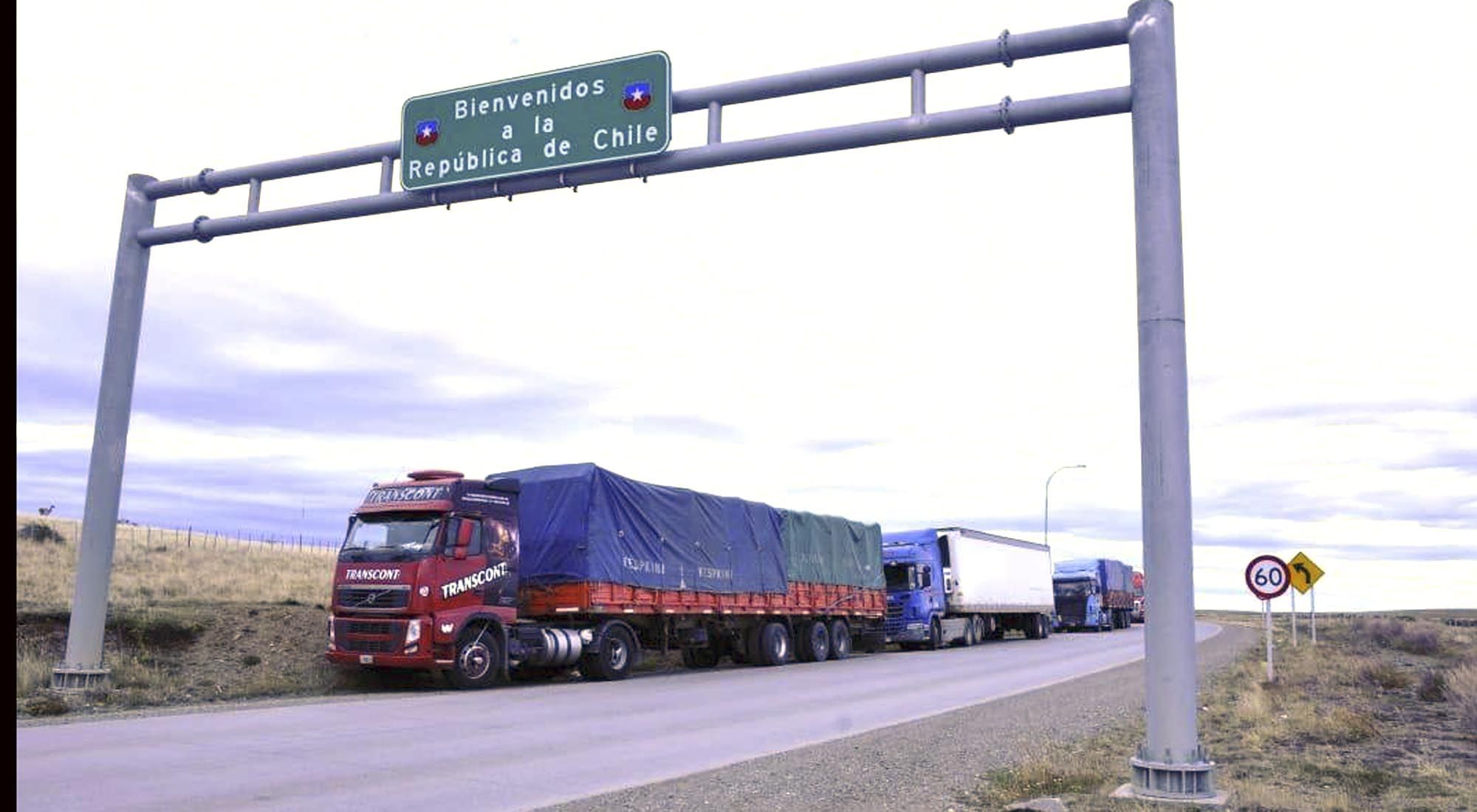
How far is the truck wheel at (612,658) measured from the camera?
20266mm

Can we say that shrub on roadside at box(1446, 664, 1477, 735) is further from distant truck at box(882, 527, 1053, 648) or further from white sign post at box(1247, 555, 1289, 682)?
distant truck at box(882, 527, 1053, 648)

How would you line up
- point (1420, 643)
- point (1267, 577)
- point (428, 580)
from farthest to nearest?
point (1420, 643) → point (1267, 577) → point (428, 580)

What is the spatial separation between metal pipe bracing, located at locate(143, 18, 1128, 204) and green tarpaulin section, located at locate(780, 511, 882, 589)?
14507mm

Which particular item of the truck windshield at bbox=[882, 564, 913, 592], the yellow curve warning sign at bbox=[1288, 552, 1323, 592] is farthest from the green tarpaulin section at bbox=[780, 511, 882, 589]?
the yellow curve warning sign at bbox=[1288, 552, 1323, 592]

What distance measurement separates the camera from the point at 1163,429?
903 centimetres

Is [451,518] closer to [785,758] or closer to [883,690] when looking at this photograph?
[883,690]

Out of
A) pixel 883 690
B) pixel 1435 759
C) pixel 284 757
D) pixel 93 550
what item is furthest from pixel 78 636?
pixel 1435 759

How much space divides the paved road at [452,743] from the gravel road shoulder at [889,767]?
0.49m

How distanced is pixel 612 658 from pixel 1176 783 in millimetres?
13241

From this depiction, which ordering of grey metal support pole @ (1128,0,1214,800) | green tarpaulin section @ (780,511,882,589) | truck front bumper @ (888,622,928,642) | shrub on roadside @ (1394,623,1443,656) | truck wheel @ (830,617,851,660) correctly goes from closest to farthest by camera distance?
grey metal support pole @ (1128,0,1214,800)
green tarpaulin section @ (780,511,882,589)
truck wheel @ (830,617,851,660)
truck front bumper @ (888,622,928,642)
shrub on roadside @ (1394,623,1443,656)

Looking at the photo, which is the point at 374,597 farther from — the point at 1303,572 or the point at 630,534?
the point at 1303,572

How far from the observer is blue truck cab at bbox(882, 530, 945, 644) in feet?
111

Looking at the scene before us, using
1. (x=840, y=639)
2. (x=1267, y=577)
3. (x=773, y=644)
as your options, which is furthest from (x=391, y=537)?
(x=1267, y=577)

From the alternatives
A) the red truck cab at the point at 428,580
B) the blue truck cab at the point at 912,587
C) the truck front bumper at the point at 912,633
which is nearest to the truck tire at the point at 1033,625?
the blue truck cab at the point at 912,587
